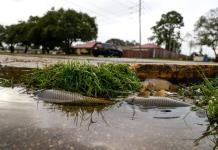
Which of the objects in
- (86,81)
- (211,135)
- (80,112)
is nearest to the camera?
(211,135)

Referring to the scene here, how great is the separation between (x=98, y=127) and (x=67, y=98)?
4.70 ft

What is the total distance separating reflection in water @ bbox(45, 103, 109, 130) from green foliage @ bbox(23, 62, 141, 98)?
709mm

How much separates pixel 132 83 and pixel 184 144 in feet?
9.96

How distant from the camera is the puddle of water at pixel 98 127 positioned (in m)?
2.81

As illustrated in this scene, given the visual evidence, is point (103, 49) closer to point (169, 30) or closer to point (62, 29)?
point (62, 29)

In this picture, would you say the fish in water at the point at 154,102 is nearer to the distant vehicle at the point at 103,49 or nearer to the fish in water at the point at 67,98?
the fish in water at the point at 67,98

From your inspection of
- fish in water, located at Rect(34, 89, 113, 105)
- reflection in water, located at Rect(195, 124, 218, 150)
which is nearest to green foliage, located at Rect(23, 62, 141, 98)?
fish in water, located at Rect(34, 89, 113, 105)

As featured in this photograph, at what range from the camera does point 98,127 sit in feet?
10.9

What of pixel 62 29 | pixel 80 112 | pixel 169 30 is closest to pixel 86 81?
pixel 80 112

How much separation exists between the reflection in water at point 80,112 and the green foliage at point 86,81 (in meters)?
0.71

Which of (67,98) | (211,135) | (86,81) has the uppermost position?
(86,81)

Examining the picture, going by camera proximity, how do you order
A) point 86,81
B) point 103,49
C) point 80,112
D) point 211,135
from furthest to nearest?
point 103,49 < point 86,81 < point 80,112 < point 211,135

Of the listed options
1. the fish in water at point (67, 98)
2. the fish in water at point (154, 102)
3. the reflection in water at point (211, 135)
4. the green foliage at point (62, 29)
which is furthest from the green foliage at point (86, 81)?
the green foliage at point (62, 29)

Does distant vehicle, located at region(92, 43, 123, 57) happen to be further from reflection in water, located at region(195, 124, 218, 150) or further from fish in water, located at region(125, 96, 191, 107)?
reflection in water, located at region(195, 124, 218, 150)
